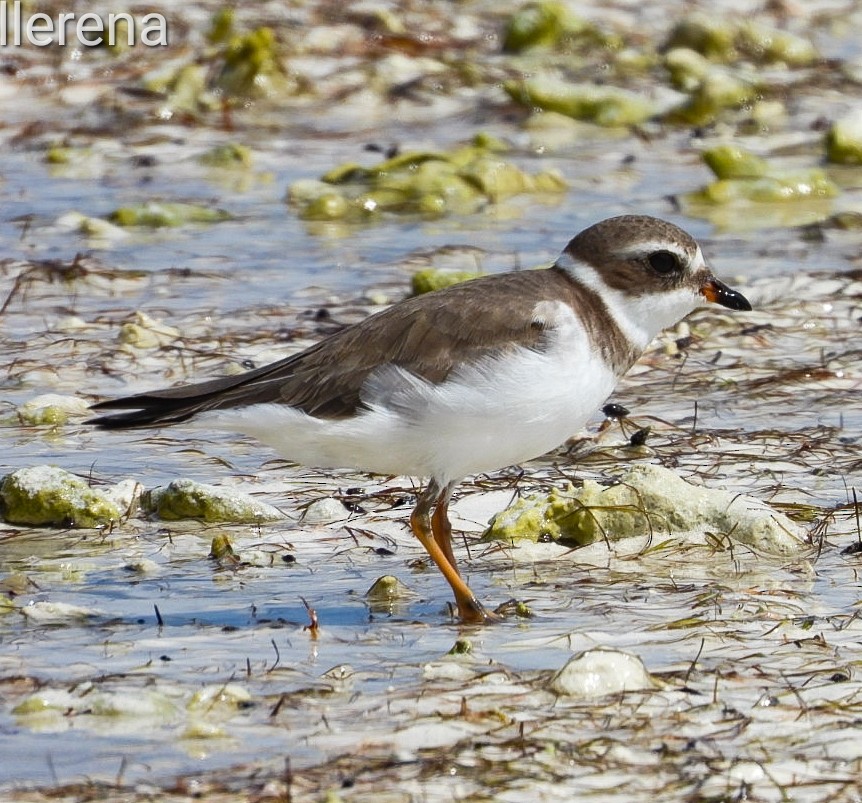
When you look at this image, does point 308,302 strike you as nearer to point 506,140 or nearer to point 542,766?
point 506,140

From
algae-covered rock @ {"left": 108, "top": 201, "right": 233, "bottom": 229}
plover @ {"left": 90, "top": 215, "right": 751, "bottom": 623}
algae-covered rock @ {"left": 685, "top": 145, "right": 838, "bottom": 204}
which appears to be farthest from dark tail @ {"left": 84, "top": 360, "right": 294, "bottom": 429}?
algae-covered rock @ {"left": 685, "top": 145, "right": 838, "bottom": 204}

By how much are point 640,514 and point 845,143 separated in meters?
6.50

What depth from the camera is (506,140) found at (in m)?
12.1

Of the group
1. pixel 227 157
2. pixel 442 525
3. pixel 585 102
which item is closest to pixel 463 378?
pixel 442 525

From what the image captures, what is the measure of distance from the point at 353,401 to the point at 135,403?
0.65 m

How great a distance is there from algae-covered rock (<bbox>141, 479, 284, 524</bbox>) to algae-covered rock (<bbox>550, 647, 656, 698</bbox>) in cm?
179

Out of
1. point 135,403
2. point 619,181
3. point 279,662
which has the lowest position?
point 619,181

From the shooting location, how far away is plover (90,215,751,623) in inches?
192

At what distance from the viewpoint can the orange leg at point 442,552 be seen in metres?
4.86

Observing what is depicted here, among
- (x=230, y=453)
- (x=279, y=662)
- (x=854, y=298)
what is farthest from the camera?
(x=854, y=298)

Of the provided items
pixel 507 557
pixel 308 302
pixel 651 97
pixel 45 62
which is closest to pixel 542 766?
pixel 507 557

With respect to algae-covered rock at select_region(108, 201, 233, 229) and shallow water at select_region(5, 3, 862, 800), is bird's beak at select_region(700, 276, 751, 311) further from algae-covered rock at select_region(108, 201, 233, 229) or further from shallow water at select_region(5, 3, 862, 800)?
algae-covered rock at select_region(108, 201, 233, 229)

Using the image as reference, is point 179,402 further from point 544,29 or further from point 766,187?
point 544,29

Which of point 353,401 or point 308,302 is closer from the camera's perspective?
point 353,401
